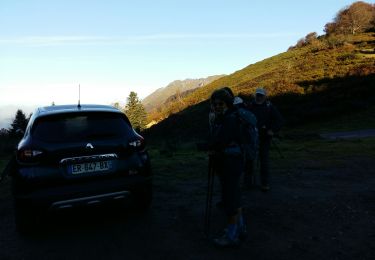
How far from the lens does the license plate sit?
5.46 metres

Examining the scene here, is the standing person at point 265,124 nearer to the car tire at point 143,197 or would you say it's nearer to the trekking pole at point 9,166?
the car tire at point 143,197

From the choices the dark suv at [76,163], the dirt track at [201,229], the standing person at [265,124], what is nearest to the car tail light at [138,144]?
the dark suv at [76,163]

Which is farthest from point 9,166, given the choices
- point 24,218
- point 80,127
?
point 80,127

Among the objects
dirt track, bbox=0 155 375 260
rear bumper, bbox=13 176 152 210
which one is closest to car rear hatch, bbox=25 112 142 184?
rear bumper, bbox=13 176 152 210

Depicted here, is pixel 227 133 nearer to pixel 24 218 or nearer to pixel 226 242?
pixel 226 242

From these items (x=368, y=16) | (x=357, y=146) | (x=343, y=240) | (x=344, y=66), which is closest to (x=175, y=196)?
(x=343, y=240)

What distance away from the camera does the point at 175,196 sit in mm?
7875

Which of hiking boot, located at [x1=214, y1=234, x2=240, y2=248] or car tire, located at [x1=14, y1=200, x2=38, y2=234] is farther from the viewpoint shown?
car tire, located at [x1=14, y1=200, x2=38, y2=234]

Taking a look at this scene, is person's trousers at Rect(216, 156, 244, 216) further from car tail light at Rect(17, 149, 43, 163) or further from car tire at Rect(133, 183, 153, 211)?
car tail light at Rect(17, 149, 43, 163)

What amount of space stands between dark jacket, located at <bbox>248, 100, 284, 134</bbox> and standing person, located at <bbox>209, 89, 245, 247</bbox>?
2910mm

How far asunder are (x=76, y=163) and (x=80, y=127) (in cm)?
57

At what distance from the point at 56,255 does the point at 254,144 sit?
12.0 ft

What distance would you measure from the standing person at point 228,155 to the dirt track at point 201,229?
0.26 metres

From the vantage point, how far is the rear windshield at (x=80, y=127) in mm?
5586
